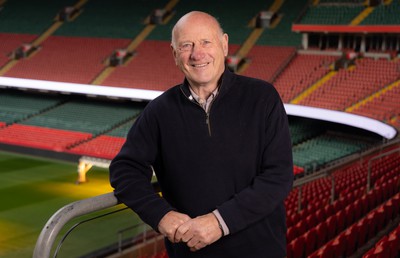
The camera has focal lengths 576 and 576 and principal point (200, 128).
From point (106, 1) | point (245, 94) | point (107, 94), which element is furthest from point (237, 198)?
point (106, 1)

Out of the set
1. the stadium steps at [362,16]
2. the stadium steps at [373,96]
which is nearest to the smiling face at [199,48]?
the stadium steps at [373,96]

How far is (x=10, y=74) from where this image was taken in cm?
3531

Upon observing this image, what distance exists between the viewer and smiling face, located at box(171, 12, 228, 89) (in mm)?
2729

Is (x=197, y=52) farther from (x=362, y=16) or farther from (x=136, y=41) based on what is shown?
(x=136, y=41)

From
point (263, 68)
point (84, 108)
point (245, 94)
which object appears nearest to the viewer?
point (245, 94)

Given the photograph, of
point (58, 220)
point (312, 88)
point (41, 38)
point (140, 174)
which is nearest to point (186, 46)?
point (140, 174)

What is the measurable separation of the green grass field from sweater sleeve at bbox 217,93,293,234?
33.4 ft

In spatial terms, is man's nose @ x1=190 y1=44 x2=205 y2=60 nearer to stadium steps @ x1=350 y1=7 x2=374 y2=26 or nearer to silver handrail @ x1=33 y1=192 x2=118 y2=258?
silver handrail @ x1=33 y1=192 x2=118 y2=258

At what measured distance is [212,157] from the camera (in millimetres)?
2695

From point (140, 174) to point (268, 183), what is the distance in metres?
0.62

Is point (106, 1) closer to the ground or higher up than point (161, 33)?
higher up

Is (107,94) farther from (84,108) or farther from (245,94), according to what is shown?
(245,94)

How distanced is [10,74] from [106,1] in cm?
818

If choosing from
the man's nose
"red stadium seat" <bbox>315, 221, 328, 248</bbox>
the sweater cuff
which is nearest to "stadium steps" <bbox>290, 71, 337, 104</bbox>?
"red stadium seat" <bbox>315, 221, 328, 248</bbox>
